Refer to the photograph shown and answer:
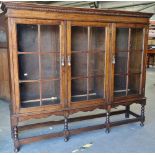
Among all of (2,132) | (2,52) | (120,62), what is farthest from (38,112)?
(2,52)

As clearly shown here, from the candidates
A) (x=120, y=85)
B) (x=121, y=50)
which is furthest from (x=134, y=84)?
(x=121, y=50)

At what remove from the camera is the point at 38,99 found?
2455 millimetres

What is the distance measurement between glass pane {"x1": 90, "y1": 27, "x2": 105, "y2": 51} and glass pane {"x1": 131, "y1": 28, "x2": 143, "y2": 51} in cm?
47

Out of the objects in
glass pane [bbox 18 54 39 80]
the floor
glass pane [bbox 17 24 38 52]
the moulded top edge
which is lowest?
the floor

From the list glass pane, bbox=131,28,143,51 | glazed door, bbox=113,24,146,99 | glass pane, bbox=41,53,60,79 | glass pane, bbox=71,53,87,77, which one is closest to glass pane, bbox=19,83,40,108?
glass pane, bbox=41,53,60,79

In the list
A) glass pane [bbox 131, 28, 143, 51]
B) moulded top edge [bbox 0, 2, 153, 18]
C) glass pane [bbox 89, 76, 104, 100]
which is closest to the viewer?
moulded top edge [bbox 0, 2, 153, 18]

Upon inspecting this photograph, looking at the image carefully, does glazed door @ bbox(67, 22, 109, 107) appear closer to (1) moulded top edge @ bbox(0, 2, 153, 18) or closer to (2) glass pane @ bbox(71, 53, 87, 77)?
(2) glass pane @ bbox(71, 53, 87, 77)

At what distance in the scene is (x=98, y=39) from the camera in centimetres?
267

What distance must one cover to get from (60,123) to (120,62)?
1.21 m

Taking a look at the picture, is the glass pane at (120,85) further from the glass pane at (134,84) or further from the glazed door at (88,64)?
the glazed door at (88,64)

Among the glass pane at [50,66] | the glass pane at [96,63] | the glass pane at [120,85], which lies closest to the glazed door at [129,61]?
the glass pane at [120,85]

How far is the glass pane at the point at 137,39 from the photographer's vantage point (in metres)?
2.82

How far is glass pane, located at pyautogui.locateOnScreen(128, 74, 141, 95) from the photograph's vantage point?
2.92 metres

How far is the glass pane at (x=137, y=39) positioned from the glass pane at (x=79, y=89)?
0.86 metres
